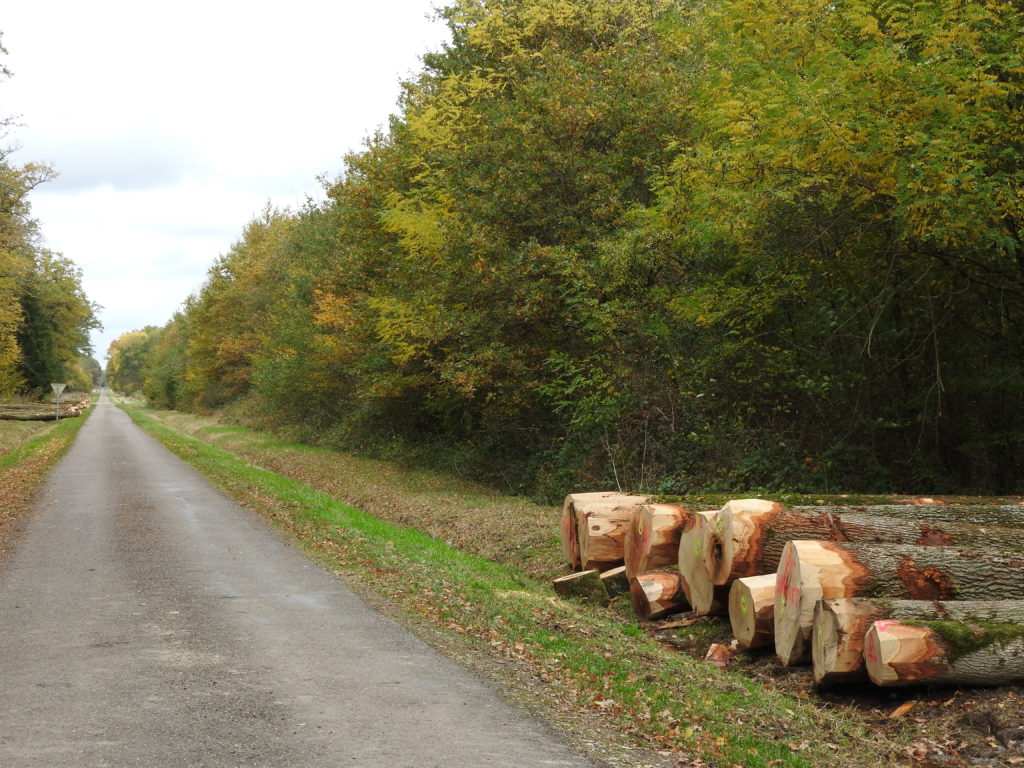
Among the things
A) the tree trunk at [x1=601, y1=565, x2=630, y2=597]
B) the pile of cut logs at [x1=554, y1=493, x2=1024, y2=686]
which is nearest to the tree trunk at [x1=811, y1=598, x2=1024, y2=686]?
the pile of cut logs at [x1=554, y1=493, x2=1024, y2=686]

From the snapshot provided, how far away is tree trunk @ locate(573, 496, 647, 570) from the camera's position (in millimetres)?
10773

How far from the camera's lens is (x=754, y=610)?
747 centimetres

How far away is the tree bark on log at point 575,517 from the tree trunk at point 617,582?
937 millimetres

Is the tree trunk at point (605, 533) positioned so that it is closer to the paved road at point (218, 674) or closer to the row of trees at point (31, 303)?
the paved road at point (218, 674)

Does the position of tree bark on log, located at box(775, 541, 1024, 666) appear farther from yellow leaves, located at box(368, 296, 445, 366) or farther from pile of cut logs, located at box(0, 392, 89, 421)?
pile of cut logs, located at box(0, 392, 89, 421)

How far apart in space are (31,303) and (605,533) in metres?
54.2

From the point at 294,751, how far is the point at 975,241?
953 centimetres

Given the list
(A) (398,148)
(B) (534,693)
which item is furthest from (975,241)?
(A) (398,148)

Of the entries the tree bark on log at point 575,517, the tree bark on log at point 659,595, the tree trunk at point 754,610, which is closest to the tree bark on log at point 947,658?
the tree trunk at point 754,610

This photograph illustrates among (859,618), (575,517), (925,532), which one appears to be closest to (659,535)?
(575,517)

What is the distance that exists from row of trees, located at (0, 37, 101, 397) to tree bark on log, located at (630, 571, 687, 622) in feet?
97.4

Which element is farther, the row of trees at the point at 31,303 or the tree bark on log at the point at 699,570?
the row of trees at the point at 31,303

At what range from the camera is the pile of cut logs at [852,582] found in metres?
5.99

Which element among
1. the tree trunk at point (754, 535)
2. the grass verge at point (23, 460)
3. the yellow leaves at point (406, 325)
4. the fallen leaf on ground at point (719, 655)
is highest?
the yellow leaves at point (406, 325)
